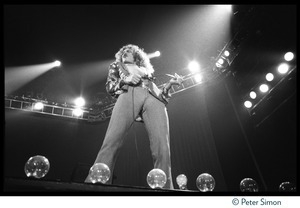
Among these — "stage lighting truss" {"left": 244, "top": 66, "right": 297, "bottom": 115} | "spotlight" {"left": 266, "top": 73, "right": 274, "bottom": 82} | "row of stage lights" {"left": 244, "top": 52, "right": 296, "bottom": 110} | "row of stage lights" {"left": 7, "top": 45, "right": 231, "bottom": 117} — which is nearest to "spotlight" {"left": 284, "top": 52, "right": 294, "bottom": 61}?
"row of stage lights" {"left": 244, "top": 52, "right": 296, "bottom": 110}

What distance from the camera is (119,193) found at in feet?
5.79

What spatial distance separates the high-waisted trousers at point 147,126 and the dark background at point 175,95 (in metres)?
2.63

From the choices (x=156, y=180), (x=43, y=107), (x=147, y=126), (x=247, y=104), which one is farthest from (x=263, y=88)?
(x=43, y=107)

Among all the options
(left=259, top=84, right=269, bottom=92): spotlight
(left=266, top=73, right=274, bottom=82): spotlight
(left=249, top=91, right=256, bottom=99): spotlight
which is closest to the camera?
(left=266, top=73, right=274, bottom=82): spotlight

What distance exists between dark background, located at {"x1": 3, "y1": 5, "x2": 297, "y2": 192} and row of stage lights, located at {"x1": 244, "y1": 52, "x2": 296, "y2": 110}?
11cm

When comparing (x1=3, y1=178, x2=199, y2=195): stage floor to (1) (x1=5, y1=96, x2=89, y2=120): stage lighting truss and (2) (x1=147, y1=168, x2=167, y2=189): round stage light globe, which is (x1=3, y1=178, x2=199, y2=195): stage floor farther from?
(1) (x1=5, y1=96, x2=89, y2=120): stage lighting truss

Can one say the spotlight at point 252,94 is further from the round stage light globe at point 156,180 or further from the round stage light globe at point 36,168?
the round stage light globe at point 36,168


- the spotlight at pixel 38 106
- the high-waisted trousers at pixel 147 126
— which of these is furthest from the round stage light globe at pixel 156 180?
the spotlight at pixel 38 106

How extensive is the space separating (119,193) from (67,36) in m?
4.98

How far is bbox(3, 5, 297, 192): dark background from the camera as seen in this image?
504cm

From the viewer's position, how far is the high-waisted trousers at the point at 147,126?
8.69 ft

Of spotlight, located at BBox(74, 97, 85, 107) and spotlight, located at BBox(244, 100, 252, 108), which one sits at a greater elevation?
spotlight, located at BBox(74, 97, 85, 107)

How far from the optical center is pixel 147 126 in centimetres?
288

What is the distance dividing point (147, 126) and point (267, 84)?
319 centimetres
